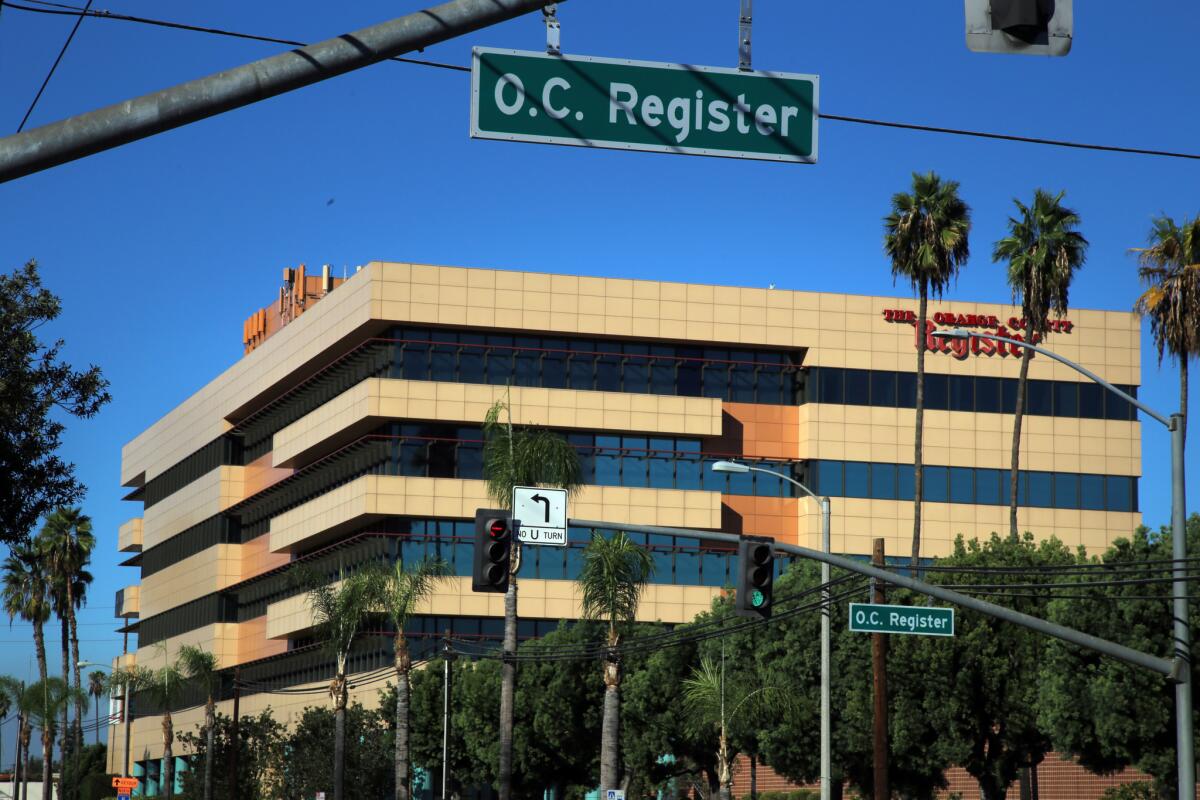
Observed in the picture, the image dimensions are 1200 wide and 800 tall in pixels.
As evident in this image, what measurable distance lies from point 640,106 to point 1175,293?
4886 centimetres

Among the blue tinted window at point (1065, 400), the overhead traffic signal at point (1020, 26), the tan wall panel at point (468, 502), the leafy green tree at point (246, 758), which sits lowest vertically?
the leafy green tree at point (246, 758)

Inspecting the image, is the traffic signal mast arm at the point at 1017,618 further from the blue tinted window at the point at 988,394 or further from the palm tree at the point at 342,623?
the blue tinted window at the point at 988,394

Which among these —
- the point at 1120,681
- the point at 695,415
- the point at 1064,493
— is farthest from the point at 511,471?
the point at 1064,493

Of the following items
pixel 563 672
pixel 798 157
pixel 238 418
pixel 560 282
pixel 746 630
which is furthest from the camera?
pixel 238 418

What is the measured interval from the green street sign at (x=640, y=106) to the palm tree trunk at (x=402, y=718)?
51.2 m

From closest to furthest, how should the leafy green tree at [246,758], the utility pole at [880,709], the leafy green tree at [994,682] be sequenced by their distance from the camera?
1. the utility pole at [880,709]
2. the leafy green tree at [994,682]
3. the leafy green tree at [246,758]

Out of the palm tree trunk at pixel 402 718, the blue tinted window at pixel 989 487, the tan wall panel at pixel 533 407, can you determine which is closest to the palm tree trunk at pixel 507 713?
the palm tree trunk at pixel 402 718

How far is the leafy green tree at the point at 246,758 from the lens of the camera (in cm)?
7850

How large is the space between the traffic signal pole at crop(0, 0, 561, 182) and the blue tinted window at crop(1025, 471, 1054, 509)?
7704 centimetres

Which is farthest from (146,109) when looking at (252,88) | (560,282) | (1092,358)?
(1092,358)

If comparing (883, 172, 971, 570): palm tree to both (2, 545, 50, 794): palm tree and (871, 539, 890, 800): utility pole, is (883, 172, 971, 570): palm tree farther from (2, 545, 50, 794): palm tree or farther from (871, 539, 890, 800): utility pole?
(2, 545, 50, 794): palm tree

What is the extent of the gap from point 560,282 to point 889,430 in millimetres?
16863

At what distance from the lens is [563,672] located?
207 feet

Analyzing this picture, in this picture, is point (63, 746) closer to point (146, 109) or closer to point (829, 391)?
point (829, 391)
